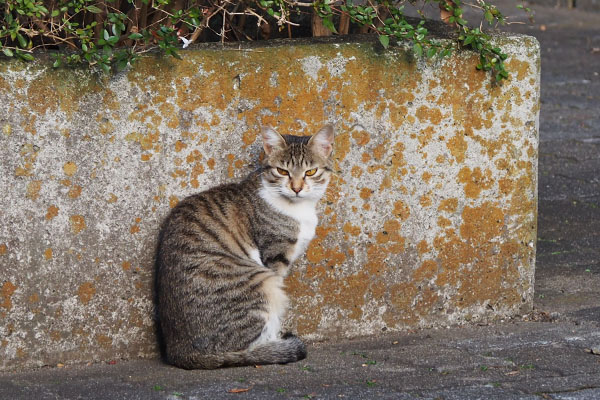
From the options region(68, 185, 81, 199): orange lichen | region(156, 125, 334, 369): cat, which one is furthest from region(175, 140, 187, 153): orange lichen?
region(68, 185, 81, 199): orange lichen

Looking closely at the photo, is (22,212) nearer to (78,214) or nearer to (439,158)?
(78,214)

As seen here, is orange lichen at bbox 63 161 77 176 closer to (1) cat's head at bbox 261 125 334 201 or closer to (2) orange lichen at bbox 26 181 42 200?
(2) orange lichen at bbox 26 181 42 200

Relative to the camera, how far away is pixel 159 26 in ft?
14.1

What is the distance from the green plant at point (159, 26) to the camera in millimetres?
3826

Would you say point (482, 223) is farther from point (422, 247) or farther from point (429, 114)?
point (429, 114)

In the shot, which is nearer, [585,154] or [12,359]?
[12,359]

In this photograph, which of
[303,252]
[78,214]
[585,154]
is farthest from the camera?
[585,154]

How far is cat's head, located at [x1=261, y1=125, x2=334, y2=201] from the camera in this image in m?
4.11

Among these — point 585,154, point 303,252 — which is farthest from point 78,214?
point 585,154

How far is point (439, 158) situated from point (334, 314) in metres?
0.92

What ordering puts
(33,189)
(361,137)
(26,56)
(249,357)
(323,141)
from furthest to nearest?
(361,137) < (323,141) < (249,357) < (33,189) < (26,56)

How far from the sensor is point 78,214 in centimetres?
399

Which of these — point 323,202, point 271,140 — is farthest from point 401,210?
point 271,140

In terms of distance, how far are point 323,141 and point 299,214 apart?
1.19 ft
